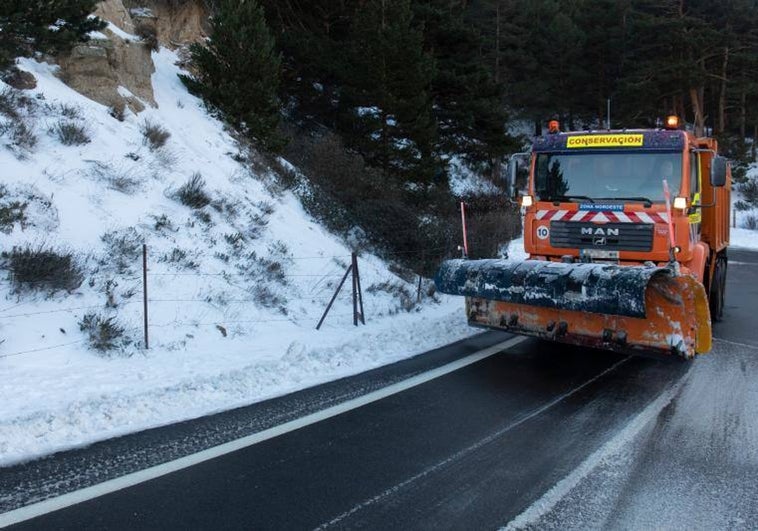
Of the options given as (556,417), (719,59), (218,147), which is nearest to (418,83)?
(218,147)

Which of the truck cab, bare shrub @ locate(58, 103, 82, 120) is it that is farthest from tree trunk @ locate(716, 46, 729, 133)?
bare shrub @ locate(58, 103, 82, 120)

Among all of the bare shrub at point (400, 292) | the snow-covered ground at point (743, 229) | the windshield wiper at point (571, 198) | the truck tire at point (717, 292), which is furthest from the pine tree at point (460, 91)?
the windshield wiper at point (571, 198)

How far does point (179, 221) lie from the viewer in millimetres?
11344

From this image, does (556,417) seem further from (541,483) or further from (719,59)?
(719,59)

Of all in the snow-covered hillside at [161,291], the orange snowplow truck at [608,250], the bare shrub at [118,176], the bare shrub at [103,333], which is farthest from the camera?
the bare shrub at [118,176]

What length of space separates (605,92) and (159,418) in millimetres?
43936

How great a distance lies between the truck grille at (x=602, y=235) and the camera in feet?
25.8

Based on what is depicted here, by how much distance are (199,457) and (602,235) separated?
18.4 feet

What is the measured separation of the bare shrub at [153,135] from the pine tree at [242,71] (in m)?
2.46

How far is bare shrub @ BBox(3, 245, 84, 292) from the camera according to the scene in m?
7.89

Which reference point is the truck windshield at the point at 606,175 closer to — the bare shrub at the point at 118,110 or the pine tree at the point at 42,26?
the pine tree at the point at 42,26

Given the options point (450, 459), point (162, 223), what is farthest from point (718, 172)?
point (162, 223)

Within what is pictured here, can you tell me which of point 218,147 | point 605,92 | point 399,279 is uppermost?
point 605,92

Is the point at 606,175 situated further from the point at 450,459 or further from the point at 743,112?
the point at 743,112
